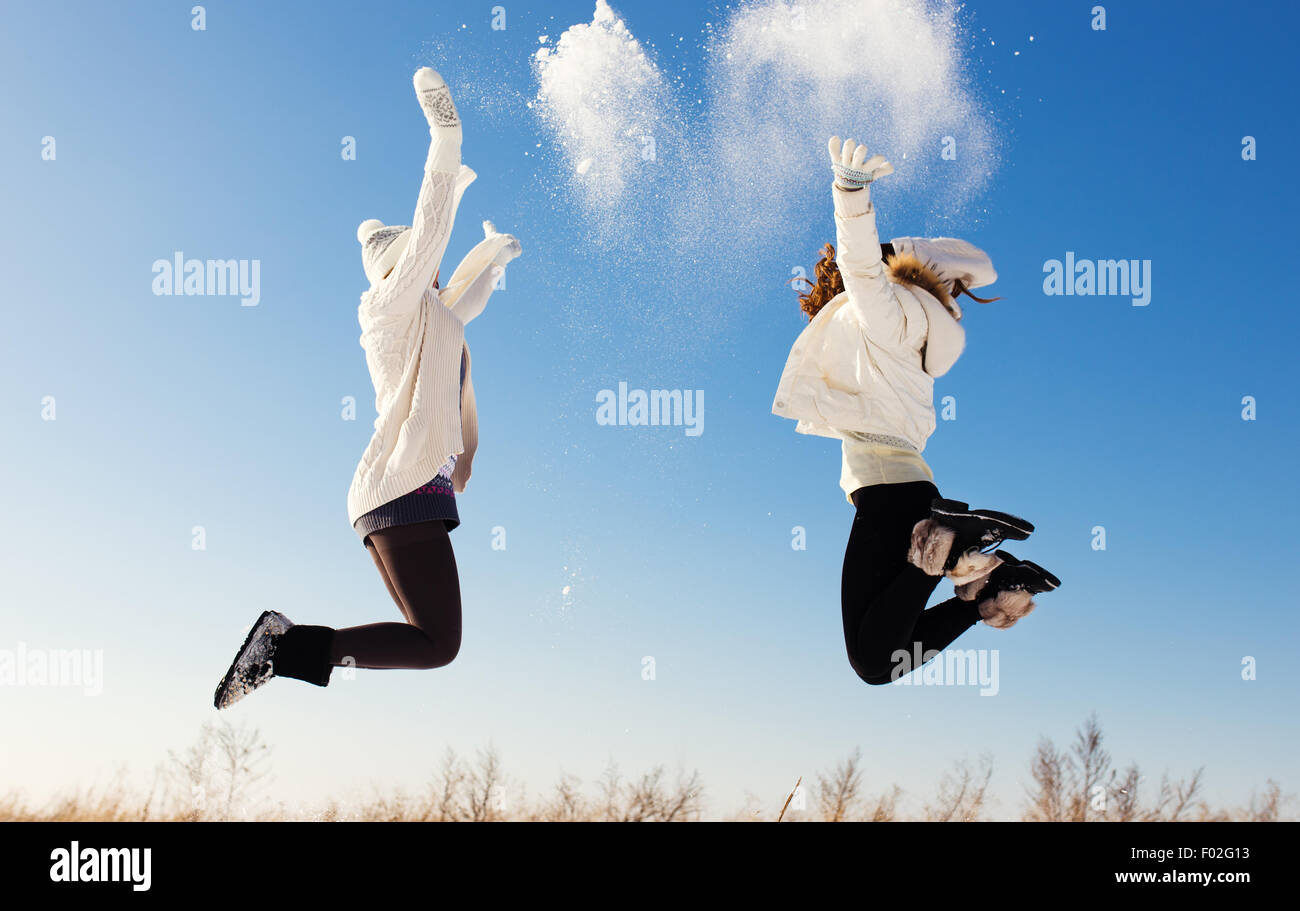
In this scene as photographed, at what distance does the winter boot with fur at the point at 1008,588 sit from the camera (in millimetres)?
3883

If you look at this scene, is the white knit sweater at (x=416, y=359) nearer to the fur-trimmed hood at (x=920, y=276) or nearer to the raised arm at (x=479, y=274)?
the raised arm at (x=479, y=274)

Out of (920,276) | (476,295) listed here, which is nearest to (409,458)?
(476,295)

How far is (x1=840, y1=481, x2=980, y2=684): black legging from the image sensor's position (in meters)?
3.88

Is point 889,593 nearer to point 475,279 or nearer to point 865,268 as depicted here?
point 865,268

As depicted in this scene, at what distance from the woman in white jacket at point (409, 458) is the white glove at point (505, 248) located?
403mm

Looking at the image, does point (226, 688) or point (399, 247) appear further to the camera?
point (399, 247)

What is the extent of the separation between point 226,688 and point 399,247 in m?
2.11

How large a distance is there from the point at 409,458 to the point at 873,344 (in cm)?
213

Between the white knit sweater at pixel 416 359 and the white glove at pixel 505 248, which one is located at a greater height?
the white glove at pixel 505 248

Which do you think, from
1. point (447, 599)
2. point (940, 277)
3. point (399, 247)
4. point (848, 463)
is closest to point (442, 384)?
point (399, 247)

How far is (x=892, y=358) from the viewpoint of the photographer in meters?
4.23

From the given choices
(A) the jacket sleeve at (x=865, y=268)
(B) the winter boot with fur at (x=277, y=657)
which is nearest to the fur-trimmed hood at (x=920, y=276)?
(A) the jacket sleeve at (x=865, y=268)

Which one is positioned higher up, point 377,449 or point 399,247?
point 399,247
